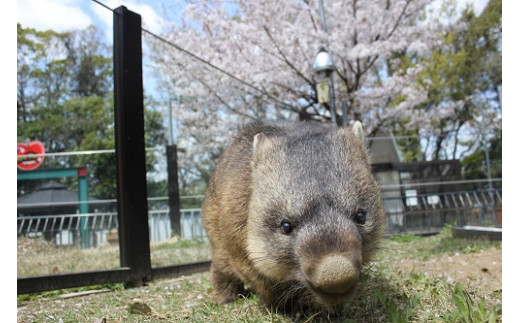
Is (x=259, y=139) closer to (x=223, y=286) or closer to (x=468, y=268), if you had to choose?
(x=223, y=286)

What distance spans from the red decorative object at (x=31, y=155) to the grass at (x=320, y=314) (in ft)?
9.47

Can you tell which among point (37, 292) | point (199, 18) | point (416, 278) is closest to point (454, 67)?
point (199, 18)

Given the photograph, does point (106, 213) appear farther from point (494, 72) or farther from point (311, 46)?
point (494, 72)

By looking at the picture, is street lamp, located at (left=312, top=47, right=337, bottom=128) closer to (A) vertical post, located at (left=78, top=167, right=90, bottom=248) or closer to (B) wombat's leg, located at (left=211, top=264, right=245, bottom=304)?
(A) vertical post, located at (left=78, top=167, right=90, bottom=248)

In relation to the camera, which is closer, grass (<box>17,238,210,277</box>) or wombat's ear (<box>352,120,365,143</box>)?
wombat's ear (<box>352,120,365,143</box>)

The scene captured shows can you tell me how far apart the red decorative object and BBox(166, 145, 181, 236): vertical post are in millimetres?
1969

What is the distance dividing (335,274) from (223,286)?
1.73 metres

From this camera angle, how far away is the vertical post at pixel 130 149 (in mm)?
3963

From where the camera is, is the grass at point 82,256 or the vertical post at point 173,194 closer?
the grass at point 82,256

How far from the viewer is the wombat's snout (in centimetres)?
172

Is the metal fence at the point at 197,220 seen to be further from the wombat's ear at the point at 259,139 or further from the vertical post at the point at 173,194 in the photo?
the wombat's ear at the point at 259,139

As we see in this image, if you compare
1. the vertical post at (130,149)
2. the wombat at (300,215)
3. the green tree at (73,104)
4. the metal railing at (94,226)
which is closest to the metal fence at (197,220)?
the metal railing at (94,226)

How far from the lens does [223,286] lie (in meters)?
3.25

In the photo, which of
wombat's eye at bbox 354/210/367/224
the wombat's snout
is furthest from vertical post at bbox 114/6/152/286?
the wombat's snout
